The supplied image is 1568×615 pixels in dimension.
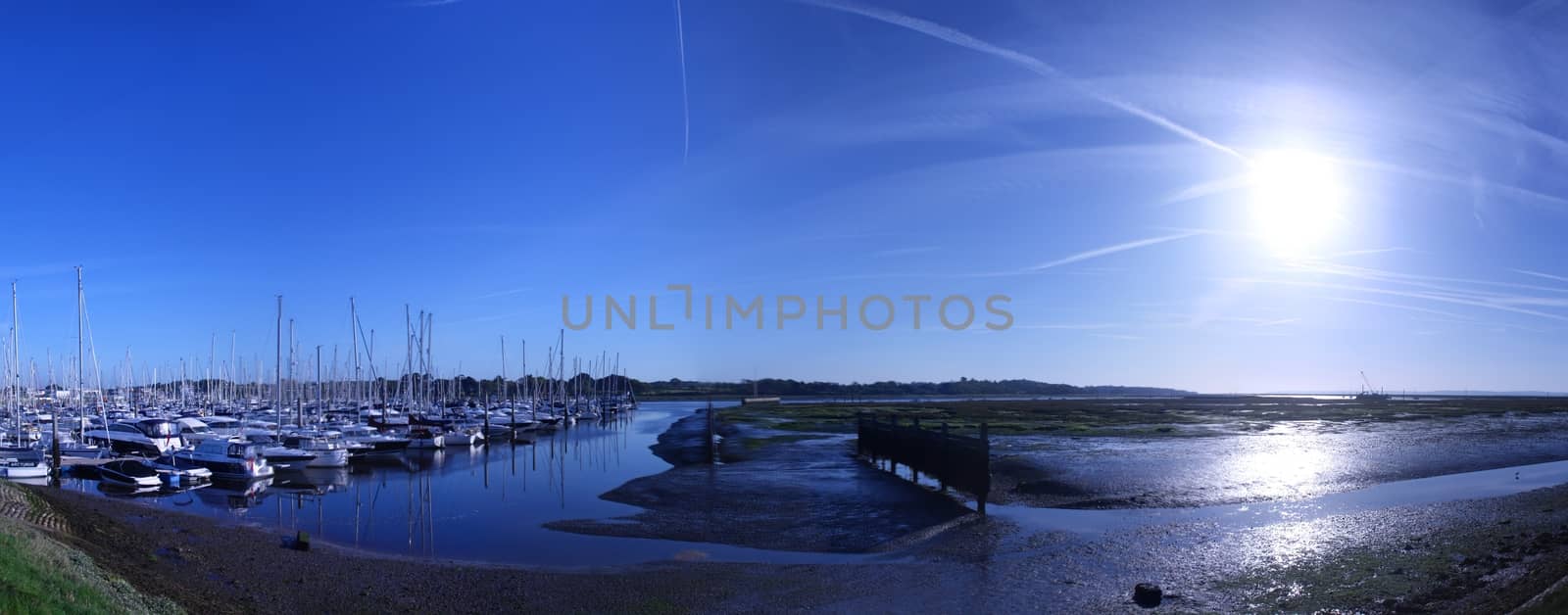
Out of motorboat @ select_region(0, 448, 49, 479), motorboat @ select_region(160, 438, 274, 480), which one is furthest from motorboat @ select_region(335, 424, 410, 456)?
motorboat @ select_region(0, 448, 49, 479)

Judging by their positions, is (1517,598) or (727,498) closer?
(1517,598)

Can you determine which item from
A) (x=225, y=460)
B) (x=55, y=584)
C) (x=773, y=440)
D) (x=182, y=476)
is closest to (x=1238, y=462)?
(x=773, y=440)

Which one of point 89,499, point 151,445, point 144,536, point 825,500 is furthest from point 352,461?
point 825,500

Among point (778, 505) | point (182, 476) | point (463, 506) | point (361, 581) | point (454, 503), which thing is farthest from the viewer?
point (182, 476)

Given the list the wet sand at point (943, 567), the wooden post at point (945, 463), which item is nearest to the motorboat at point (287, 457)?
the wet sand at point (943, 567)

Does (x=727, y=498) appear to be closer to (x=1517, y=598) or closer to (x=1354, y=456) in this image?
(x=1517, y=598)

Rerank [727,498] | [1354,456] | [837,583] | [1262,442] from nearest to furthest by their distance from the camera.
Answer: [837,583] → [727,498] → [1354,456] → [1262,442]

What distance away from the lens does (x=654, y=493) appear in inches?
1344

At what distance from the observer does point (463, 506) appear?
32719 millimetres

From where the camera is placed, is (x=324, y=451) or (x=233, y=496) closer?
(x=233, y=496)

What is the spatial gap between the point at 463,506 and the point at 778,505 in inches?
473

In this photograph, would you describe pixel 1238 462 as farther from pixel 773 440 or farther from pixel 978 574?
pixel 773 440

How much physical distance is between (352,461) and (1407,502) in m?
51.2

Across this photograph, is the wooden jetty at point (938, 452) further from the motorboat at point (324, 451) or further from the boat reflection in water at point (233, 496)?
the motorboat at point (324, 451)
